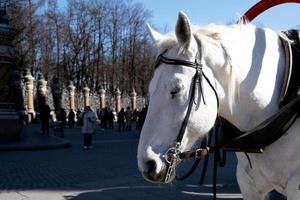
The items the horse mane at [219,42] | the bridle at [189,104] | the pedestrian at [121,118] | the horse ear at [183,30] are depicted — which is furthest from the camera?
the pedestrian at [121,118]

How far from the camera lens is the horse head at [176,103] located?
2.66 meters

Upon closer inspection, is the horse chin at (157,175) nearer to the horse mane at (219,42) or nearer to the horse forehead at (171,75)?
the horse forehead at (171,75)

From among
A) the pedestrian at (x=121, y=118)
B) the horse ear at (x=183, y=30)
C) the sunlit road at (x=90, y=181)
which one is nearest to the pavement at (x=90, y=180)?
the sunlit road at (x=90, y=181)

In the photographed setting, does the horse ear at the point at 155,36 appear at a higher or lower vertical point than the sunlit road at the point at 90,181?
higher

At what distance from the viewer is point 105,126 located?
39.8 metres

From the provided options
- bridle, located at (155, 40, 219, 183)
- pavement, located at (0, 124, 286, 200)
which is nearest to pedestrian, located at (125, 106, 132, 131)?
pavement, located at (0, 124, 286, 200)

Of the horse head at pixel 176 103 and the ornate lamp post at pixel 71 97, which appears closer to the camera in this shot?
the horse head at pixel 176 103

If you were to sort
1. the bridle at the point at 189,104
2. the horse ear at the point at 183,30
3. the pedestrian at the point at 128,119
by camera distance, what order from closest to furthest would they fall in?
1. the horse ear at the point at 183,30
2. the bridle at the point at 189,104
3. the pedestrian at the point at 128,119

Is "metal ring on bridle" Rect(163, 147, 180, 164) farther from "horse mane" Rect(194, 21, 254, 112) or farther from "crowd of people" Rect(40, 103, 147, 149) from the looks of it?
"crowd of people" Rect(40, 103, 147, 149)

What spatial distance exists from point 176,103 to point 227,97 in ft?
1.15

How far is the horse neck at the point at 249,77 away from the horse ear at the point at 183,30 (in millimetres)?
268

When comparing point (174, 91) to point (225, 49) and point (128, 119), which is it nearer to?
point (225, 49)

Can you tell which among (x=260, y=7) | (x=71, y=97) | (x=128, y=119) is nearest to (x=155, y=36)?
(x=260, y=7)

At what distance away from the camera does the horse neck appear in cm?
290
